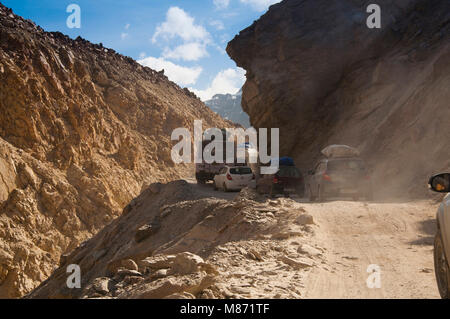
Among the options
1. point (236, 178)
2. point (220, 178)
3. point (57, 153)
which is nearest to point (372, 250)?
point (236, 178)

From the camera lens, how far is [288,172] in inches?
679

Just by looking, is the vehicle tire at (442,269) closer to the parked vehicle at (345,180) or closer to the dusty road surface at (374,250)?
the dusty road surface at (374,250)

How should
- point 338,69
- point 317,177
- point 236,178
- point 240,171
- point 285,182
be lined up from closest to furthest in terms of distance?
1. point 317,177
2. point 285,182
3. point 236,178
4. point 240,171
5. point 338,69

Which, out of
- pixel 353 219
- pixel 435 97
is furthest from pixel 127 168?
pixel 353 219

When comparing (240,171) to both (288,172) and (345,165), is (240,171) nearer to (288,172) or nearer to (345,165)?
(288,172)

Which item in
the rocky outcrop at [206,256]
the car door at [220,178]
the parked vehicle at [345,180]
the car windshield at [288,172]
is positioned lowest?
the rocky outcrop at [206,256]

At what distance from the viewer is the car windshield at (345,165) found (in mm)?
13914

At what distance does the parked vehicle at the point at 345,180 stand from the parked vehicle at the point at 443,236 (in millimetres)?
9631

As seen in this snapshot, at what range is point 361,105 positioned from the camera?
27375mm

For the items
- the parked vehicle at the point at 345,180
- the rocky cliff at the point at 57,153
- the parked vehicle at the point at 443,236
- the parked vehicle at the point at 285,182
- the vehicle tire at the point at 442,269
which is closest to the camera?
the parked vehicle at the point at 443,236

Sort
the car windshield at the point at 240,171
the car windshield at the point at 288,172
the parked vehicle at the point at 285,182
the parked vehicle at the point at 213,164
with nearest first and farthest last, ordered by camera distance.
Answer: the parked vehicle at the point at 285,182
the car windshield at the point at 288,172
the car windshield at the point at 240,171
the parked vehicle at the point at 213,164

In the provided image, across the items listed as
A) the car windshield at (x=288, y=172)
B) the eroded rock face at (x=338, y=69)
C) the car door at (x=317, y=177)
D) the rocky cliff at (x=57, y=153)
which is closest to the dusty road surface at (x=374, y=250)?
the car door at (x=317, y=177)

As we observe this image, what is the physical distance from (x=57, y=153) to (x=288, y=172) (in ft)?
76.8

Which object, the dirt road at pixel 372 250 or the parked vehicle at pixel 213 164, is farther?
the parked vehicle at pixel 213 164
